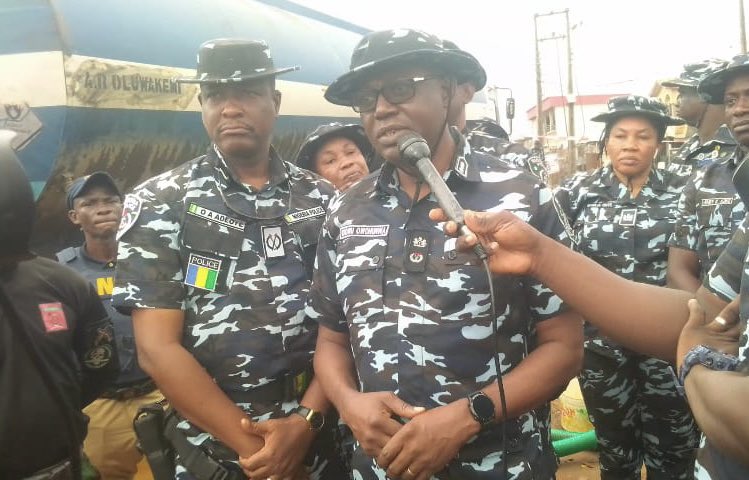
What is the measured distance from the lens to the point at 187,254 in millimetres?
2158

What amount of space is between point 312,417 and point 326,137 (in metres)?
2.05

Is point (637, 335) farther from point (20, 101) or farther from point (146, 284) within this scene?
point (20, 101)

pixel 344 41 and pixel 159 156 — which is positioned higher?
pixel 344 41

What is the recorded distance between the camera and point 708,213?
3.07m

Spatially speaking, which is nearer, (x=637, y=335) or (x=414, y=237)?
(x=637, y=335)

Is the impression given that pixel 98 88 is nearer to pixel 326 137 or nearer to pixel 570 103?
pixel 326 137

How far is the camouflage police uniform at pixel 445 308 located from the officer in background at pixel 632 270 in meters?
1.77

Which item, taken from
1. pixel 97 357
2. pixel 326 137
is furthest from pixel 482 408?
pixel 326 137

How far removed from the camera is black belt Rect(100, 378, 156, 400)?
11.6 feet

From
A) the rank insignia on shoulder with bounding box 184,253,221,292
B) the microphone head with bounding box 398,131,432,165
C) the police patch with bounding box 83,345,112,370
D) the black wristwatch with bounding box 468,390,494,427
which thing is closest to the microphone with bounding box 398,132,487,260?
the microphone head with bounding box 398,131,432,165

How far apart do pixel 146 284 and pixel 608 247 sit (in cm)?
280

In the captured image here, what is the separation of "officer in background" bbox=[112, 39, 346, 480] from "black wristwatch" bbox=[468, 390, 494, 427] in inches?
28.9

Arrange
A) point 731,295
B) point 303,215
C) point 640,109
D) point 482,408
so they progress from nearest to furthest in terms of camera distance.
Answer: point 731,295
point 482,408
point 303,215
point 640,109

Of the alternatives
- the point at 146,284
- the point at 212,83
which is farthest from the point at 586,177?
the point at 146,284
